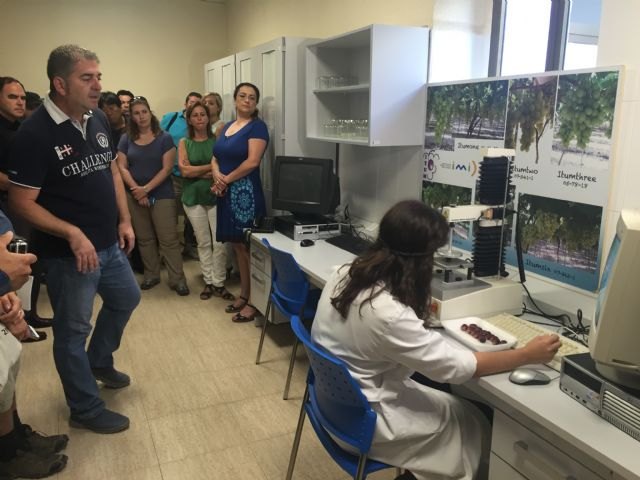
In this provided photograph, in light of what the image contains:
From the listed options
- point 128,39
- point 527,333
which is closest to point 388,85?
point 527,333

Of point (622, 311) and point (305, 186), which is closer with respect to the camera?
point (622, 311)

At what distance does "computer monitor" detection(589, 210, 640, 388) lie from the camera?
1.15m

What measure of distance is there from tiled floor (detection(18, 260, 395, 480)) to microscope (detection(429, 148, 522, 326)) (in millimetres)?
865

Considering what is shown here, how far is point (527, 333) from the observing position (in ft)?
5.49

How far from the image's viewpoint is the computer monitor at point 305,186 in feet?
10.5

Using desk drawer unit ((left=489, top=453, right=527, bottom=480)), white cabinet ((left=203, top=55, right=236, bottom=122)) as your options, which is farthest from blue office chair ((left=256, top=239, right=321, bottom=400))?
white cabinet ((left=203, top=55, right=236, bottom=122))

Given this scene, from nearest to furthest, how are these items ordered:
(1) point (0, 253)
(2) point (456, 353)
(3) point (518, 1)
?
1. (2) point (456, 353)
2. (1) point (0, 253)
3. (3) point (518, 1)

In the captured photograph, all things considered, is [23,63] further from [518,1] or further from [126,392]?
[518,1]

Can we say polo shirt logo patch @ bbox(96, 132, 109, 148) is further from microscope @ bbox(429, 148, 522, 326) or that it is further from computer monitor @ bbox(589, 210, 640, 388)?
computer monitor @ bbox(589, 210, 640, 388)

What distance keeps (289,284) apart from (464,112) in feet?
3.94

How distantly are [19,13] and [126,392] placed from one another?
4.45 meters

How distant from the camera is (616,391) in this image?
121cm

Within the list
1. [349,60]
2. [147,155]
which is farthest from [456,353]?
[147,155]

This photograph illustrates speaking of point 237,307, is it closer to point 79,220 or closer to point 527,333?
point 79,220
